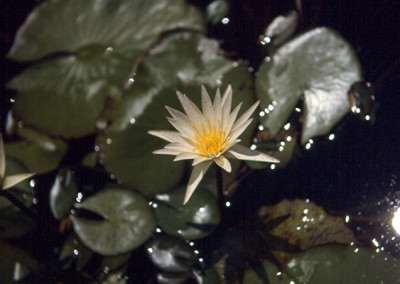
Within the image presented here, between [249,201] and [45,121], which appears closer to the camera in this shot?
[249,201]

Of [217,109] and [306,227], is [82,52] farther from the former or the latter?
[306,227]

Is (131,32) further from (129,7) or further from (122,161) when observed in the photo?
(122,161)

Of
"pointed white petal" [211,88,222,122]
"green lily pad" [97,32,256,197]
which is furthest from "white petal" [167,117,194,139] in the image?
"green lily pad" [97,32,256,197]

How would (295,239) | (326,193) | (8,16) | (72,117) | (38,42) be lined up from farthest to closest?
(8,16) → (38,42) → (72,117) → (326,193) → (295,239)

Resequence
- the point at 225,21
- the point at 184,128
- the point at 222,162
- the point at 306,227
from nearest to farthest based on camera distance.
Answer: the point at 222,162, the point at 184,128, the point at 306,227, the point at 225,21

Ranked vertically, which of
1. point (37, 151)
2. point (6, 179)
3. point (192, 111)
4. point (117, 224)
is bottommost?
point (117, 224)

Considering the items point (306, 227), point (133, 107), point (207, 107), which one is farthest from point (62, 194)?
point (306, 227)

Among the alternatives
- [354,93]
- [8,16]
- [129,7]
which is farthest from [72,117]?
[354,93]
